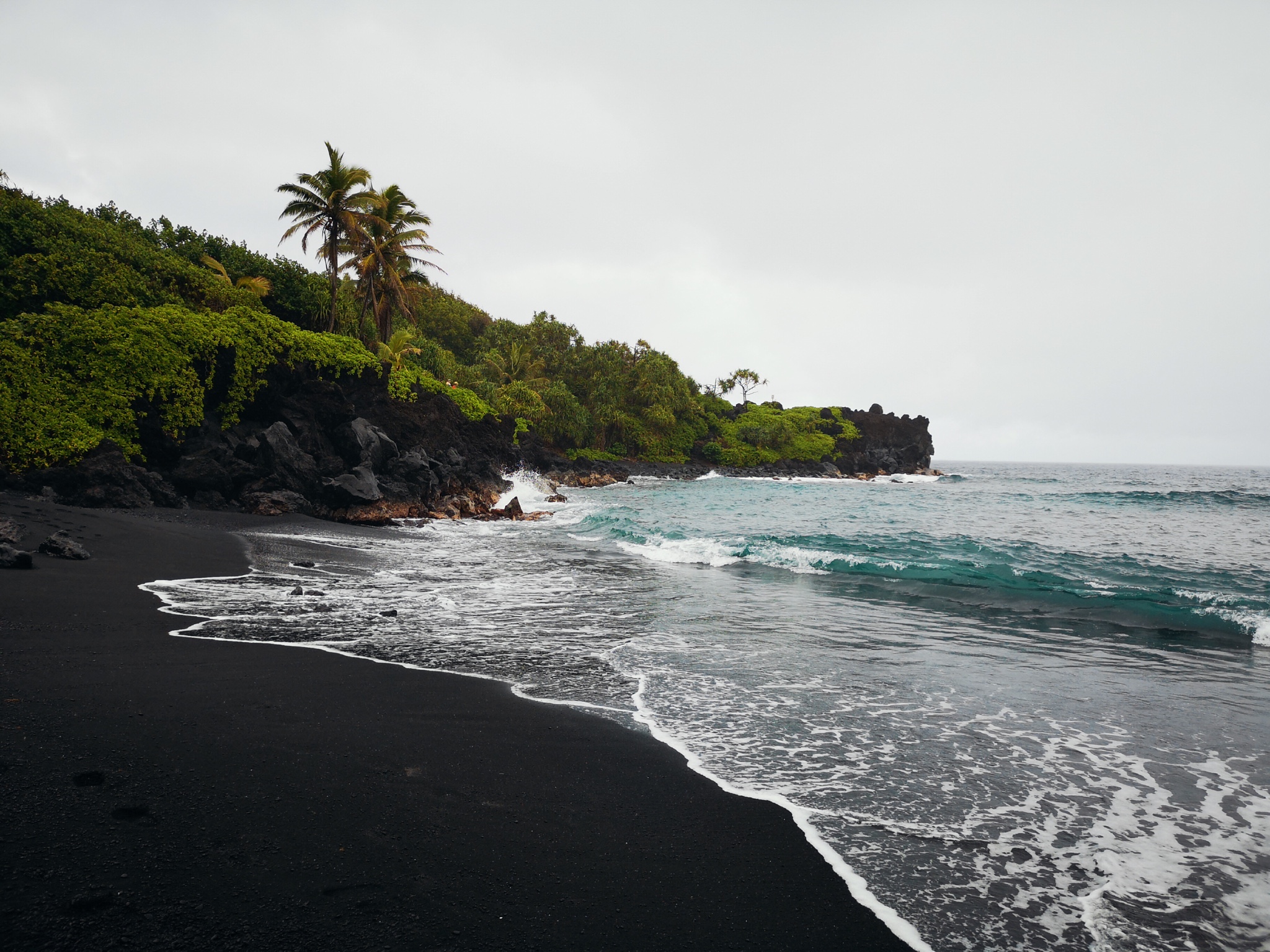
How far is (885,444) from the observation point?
291 ft

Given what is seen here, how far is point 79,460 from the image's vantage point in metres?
16.0

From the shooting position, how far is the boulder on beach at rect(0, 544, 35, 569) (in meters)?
7.89

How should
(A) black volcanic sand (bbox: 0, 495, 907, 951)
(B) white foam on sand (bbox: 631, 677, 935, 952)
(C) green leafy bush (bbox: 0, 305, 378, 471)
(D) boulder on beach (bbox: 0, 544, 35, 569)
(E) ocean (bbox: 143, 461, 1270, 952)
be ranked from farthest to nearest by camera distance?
(C) green leafy bush (bbox: 0, 305, 378, 471) → (D) boulder on beach (bbox: 0, 544, 35, 569) → (E) ocean (bbox: 143, 461, 1270, 952) → (B) white foam on sand (bbox: 631, 677, 935, 952) → (A) black volcanic sand (bbox: 0, 495, 907, 951)

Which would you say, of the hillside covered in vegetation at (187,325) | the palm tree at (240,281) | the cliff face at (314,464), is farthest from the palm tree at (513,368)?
the palm tree at (240,281)

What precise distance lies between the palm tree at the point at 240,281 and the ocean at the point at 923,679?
44.4 ft

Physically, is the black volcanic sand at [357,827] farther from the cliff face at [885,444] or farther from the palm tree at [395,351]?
the cliff face at [885,444]

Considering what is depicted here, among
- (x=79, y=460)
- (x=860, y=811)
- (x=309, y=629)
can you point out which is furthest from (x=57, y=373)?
(x=860, y=811)

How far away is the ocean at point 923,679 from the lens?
3.27 meters

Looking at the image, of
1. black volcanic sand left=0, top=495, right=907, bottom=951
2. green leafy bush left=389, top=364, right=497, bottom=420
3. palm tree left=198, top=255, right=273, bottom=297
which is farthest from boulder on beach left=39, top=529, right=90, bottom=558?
green leafy bush left=389, top=364, right=497, bottom=420

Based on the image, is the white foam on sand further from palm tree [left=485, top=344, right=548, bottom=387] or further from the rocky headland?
palm tree [left=485, top=344, right=548, bottom=387]

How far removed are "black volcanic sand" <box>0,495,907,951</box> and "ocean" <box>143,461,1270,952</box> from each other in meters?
0.49

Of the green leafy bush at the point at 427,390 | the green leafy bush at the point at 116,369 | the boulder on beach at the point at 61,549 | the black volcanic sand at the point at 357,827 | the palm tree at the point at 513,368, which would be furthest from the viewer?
the palm tree at the point at 513,368

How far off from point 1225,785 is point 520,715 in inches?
207

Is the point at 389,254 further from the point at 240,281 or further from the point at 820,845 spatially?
the point at 820,845
